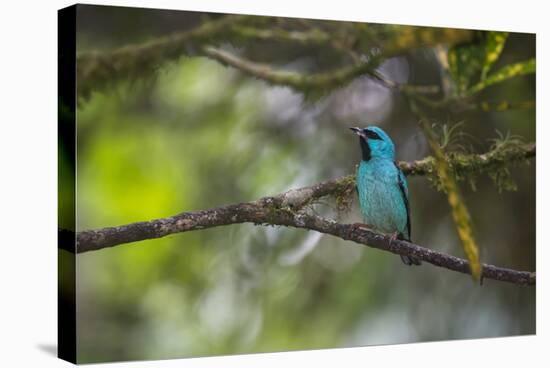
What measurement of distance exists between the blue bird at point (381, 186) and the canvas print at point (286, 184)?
0.01 meters

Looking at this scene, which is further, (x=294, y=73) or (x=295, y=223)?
(x=294, y=73)

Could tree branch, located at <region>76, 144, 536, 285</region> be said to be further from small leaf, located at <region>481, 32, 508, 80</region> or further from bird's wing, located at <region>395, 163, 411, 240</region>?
small leaf, located at <region>481, 32, 508, 80</region>

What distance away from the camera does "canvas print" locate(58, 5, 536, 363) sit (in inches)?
242

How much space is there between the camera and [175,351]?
635 centimetres

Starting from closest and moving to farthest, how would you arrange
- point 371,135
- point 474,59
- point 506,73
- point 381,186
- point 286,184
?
1. point 286,184
2. point 381,186
3. point 371,135
4. point 474,59
5. point 506,73

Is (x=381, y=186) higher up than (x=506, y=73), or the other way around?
(x=506, y=73)

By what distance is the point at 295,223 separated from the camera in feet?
22.2

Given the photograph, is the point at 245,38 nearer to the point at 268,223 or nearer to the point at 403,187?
the point at 268,223

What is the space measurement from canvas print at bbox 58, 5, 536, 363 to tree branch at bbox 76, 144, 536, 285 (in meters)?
0.01

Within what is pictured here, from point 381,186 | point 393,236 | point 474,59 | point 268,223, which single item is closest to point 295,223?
point 268,223

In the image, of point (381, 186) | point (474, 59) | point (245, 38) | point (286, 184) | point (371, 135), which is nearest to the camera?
point (245, 38)

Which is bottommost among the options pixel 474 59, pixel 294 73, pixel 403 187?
pixel 403 187

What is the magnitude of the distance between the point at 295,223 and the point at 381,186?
0.75 meters

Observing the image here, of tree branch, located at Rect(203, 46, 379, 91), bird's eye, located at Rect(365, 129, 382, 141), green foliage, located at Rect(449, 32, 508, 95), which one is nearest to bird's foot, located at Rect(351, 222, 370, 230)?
bird's eye, located at Rect(365, 129, 382, 141)
